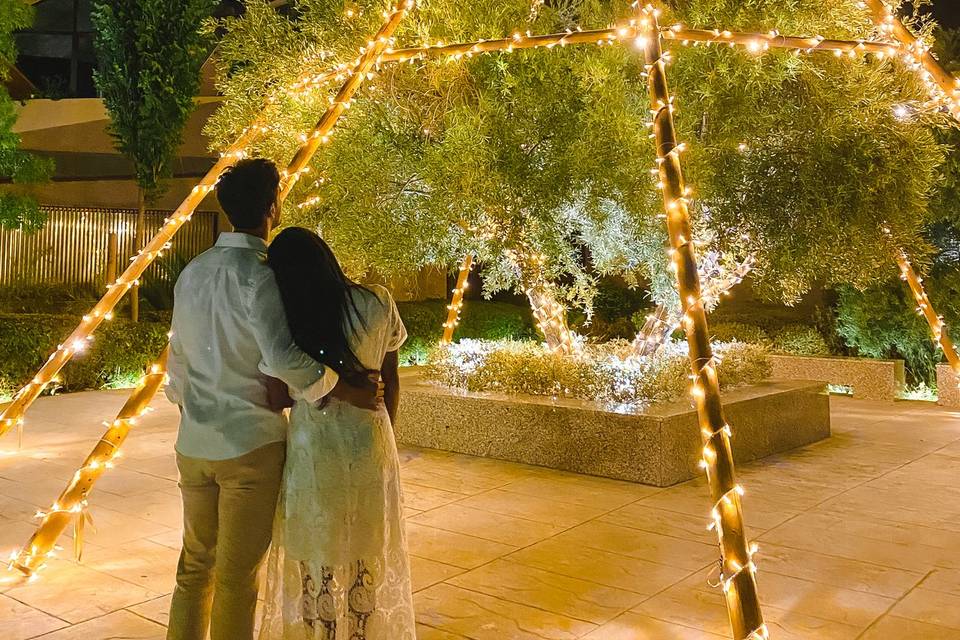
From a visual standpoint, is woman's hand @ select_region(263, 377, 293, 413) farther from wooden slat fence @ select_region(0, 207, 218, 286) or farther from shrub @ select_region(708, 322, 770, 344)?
wooden slat fence @ select_region(0, 207, 218, 286)

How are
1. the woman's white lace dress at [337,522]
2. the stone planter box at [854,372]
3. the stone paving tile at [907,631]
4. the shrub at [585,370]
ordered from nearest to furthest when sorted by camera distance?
the woman's white lace dress at [337,522], the stone paving tile at [907,631], the shrub at [585,370], the stone planter box at [854,372]

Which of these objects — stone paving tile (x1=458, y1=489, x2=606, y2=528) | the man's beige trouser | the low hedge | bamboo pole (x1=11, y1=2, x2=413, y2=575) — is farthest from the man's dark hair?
the low hedge

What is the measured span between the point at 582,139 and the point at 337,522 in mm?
5358

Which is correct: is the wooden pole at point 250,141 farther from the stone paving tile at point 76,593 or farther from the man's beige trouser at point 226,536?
the man's beige trouser at point 226,536

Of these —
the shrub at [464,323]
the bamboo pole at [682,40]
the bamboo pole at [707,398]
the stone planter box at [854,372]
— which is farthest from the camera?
the shrub at [464,323]

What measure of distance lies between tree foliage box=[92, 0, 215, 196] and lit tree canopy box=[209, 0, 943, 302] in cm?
535

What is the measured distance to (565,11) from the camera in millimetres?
9469

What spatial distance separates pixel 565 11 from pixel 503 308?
33.5ft

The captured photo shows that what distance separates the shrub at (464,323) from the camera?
16781 millimetres

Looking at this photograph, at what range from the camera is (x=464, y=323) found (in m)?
18.0

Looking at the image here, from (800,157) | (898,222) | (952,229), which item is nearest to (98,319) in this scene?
(800,157)

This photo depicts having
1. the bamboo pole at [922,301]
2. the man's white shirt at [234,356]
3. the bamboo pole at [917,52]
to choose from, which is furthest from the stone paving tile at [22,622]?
the bamboo pole at [922,301]

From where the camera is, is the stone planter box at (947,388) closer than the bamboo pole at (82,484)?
No

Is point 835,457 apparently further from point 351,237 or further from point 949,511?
point 351,237
